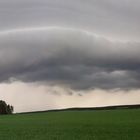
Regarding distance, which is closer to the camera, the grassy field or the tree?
the grassy field

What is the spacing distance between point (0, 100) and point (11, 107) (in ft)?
18.1

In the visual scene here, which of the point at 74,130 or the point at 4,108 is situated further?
the point at 4,108

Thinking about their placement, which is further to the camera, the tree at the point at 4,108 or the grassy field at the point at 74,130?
the tree at the point at 4,108

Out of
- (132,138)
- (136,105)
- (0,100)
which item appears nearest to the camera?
(132,138)

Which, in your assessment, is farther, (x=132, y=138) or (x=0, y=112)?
(x=0, y=112)

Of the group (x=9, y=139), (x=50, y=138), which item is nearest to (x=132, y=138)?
(x=50, y=138)

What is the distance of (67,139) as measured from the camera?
36062mm

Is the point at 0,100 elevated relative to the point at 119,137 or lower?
elevated

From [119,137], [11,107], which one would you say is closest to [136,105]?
[11,107]

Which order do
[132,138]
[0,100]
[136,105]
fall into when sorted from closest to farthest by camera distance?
[132,138] → [136,105] → [0,100]

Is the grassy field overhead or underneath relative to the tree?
underneath

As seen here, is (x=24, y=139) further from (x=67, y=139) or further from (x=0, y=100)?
(x=0, y=100)

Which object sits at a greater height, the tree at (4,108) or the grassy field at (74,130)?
the tree at (4,108)

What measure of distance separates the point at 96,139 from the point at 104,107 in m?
123
